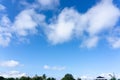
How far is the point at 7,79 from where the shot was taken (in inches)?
6117

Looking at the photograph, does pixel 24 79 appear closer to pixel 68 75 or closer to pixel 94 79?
pixel 68 75

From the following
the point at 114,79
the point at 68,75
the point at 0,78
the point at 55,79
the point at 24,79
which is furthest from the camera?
the point at 55,79

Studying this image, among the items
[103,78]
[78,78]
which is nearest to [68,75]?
[78,78]

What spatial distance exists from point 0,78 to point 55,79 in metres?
45.1

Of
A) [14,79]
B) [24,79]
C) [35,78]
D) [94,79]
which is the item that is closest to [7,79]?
[14,79]

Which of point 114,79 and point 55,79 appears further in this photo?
point 55,79

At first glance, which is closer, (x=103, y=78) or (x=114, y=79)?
(x=114, y=79)

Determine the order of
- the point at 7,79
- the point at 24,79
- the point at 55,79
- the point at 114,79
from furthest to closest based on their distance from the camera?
the point at 55,79
the point at 7,79
the point at 24,79
the point at 114,79

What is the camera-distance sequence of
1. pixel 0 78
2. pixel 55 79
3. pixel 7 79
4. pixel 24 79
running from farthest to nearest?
1. pixel 55 79
2. pixel 7 79
3. pixel 0 78
4. pixel 24 79

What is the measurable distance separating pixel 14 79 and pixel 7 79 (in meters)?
9.13

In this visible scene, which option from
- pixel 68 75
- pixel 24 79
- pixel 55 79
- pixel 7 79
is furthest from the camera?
pixel 55 79

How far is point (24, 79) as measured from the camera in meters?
128

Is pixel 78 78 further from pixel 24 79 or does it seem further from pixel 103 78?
pixel 24 79

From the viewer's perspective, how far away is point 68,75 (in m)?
136
